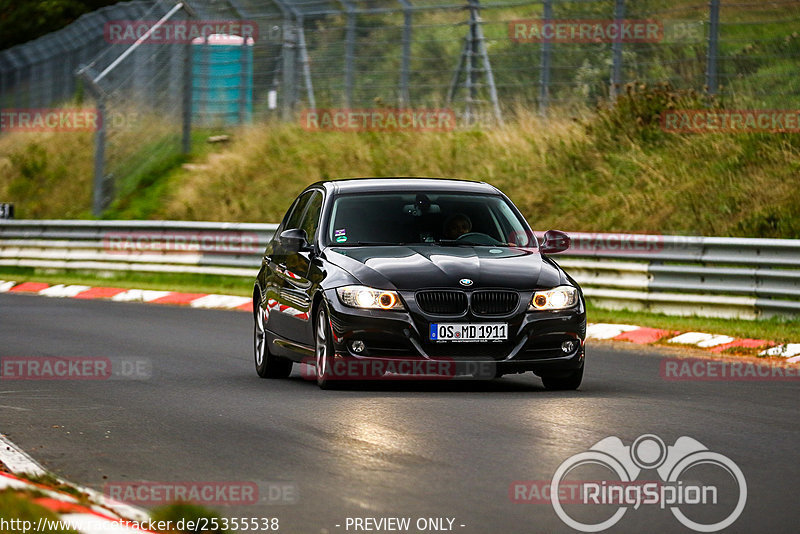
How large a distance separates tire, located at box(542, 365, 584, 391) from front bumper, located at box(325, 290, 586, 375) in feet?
1.17

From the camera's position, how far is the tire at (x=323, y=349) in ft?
37.8

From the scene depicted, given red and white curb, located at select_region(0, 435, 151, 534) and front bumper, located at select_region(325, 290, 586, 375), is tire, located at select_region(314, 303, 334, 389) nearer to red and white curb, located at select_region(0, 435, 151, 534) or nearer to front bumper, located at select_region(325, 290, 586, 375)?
front bumper, located at select_region(325, 290, 586, 375)

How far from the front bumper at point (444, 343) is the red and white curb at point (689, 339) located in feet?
14.1

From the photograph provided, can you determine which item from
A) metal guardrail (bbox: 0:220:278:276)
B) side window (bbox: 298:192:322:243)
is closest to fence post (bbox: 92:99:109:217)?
metal guardrail (bbox: 0:220:278:276)

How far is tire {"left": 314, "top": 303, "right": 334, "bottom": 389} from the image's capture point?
37.8 feet

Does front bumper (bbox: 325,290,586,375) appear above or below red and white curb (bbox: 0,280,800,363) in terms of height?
above

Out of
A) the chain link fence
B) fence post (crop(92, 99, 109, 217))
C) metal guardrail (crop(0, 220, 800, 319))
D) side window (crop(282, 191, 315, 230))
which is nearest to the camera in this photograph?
side window (crop(282, 191, 315, 230))

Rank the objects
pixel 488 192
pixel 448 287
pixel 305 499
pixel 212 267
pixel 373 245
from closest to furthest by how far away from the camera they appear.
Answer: pixel 305 499, pixel 448 287, pixel 373 245, pixel 488 192, pixel 212 267

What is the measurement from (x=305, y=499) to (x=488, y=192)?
6315 mm

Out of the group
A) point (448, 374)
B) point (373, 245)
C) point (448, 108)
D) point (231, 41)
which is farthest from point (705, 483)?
point (231, 41)

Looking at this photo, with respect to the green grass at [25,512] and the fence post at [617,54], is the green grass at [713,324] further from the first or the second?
the green grass at [25,512]

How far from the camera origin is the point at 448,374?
1128cm

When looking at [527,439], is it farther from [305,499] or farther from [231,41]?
[231,41]

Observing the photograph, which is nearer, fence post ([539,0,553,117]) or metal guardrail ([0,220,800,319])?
metal guardrail ([0,220,800,319])
